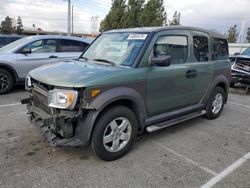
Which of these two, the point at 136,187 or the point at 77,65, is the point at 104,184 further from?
the point at 77,65

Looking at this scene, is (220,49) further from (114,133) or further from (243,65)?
(243,65)

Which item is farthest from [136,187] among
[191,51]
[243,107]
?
[243,107]

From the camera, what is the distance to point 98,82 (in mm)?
3205

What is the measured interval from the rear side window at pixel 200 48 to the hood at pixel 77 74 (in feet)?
6.02

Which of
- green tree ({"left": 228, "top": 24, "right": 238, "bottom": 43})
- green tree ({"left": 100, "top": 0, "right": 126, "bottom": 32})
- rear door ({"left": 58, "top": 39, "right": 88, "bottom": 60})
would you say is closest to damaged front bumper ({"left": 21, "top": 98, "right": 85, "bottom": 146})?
rear door ({"left": 58, "top": 39, "right": 88, "bottom": 60})

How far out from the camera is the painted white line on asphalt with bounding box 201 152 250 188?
3090 millimetres

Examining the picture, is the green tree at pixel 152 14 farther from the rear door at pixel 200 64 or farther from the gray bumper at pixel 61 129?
the gray bumper at pixel 61 129

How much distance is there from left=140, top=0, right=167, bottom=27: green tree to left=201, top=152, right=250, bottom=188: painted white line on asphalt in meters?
20.9

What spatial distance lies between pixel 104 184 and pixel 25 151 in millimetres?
1441

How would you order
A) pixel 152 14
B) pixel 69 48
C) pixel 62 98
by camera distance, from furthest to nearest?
pixel 152 14, pixel 69 48, pixel 62 98

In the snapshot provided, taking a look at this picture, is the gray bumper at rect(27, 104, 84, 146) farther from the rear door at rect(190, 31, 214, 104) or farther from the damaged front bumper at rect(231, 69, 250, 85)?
the damaged front bumper at rect(231, 69, 250, 85)

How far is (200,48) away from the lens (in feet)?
16.2

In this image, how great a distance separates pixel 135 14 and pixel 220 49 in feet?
67.6

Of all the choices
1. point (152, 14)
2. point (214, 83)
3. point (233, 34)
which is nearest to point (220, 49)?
point (214, 83)
